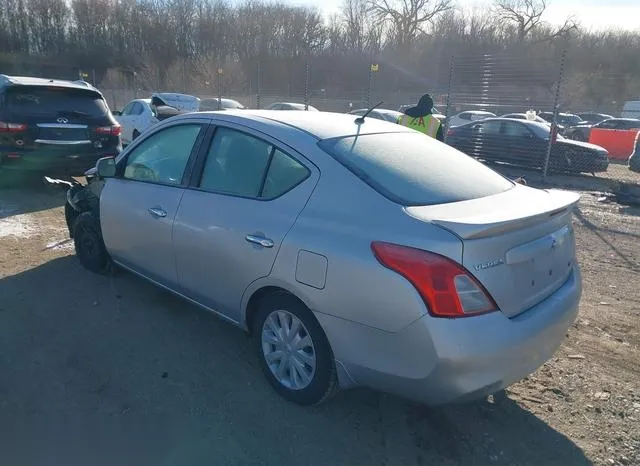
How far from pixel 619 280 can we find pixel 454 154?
3.06 metres

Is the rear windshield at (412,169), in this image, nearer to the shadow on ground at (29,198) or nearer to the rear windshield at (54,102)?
the shadow on ground at (29,198)

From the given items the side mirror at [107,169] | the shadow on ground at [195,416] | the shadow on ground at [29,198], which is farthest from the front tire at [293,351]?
the shadow on ground at [29,198]

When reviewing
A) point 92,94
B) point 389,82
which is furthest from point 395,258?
point 389,82

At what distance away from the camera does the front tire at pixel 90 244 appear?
4.48m

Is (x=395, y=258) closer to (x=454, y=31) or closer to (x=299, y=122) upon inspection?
(x=299, y=122)

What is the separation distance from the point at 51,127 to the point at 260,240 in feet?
21.1

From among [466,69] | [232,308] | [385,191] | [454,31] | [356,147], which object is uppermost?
[454,31]

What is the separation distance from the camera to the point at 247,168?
3088mm

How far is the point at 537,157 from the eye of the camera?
43.4 feet

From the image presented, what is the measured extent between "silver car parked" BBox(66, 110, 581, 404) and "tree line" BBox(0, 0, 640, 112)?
41.4 metres

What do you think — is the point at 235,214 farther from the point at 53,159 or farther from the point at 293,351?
the point at 53,159

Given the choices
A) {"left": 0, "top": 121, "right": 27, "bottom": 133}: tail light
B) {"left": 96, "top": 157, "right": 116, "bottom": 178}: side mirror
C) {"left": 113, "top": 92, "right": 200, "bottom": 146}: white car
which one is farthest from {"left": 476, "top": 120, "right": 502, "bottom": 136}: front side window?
{"left": 96, "top": 157, "right": 116, "bottom": 178}: side mirror

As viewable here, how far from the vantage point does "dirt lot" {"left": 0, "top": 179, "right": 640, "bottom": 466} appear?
2512mm

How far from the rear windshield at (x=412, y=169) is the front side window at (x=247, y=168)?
263 millimetres
